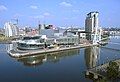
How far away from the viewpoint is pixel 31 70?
12.7m

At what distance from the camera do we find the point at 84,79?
1023cm

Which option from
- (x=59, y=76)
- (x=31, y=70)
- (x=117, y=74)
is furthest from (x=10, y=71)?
(x=117, y=74)

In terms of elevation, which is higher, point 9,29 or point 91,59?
point 9,29

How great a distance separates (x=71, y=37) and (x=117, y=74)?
18.6 m

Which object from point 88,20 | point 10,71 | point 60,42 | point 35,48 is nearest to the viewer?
point 10,71

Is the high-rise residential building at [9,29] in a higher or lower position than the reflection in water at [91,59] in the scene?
higher

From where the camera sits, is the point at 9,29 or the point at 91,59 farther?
the point at 9,29

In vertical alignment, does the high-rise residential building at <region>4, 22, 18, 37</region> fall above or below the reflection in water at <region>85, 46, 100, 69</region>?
above

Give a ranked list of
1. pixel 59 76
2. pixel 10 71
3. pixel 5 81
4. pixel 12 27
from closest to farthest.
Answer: pixel 5 81
pixel 59 76
pixel 10 71
pixel 12 27

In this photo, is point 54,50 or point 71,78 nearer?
point 71,78

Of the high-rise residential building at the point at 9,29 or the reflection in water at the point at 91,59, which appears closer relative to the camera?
the reflection in water at the point at 91,59

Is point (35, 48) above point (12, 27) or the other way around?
the other way around

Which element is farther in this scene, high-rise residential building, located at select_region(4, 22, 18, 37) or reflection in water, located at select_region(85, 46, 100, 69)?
high-rise residential building, located at select_region(4, 22, 18, 37)

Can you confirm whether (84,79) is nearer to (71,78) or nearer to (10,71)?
(71,78)
